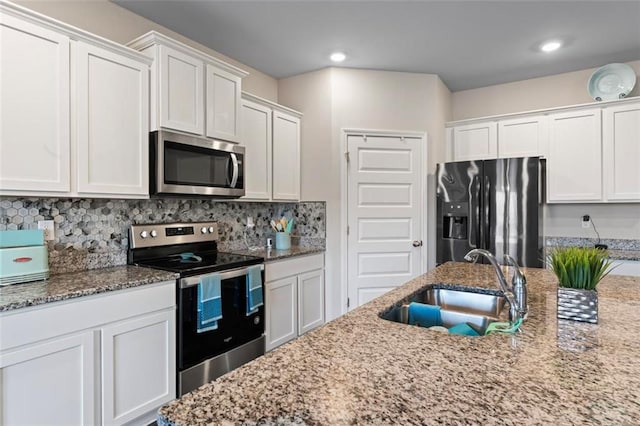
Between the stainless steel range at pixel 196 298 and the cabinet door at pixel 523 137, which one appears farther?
the cabinet door at pixel 523 137

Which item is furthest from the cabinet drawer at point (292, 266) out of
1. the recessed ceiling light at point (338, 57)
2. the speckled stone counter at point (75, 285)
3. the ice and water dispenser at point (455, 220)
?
the recessed ceiling light at point (338, 57)

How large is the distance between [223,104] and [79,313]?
1.72 meters

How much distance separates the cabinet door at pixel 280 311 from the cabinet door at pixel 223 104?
4.10 feet

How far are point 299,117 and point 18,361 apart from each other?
2.92 metres

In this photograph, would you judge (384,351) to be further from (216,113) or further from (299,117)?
(299,117)

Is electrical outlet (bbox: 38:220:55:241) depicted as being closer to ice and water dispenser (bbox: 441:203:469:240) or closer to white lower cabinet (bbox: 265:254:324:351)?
white lower cabinet (bbox: 265:254:324:351)

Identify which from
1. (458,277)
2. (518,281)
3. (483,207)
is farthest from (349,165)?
(518,281)

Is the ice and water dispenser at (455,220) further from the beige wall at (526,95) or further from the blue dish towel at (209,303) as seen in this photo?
the blue dish towel at (209,303)

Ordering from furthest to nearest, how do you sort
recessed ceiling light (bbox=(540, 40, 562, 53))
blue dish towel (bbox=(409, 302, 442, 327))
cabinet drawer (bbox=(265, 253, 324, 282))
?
1. recessed ceiling light (bbox=(540, 40, 562, 53))
2. cabinet drawer (bbox=(265, 253, 324, 282))
3. blue dish towel (bbox=(409, 302, 442, 327))

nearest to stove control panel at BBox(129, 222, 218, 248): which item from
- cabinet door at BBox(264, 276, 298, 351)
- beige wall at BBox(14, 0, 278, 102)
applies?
cabinet door at BBox(264, 276, 298, 351)

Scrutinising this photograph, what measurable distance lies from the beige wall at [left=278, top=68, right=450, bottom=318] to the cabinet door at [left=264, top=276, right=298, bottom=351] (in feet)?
1.83

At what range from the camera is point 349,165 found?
3.55 m

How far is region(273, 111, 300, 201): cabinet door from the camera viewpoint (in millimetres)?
3363

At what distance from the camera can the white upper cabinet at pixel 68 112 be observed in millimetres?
1673
